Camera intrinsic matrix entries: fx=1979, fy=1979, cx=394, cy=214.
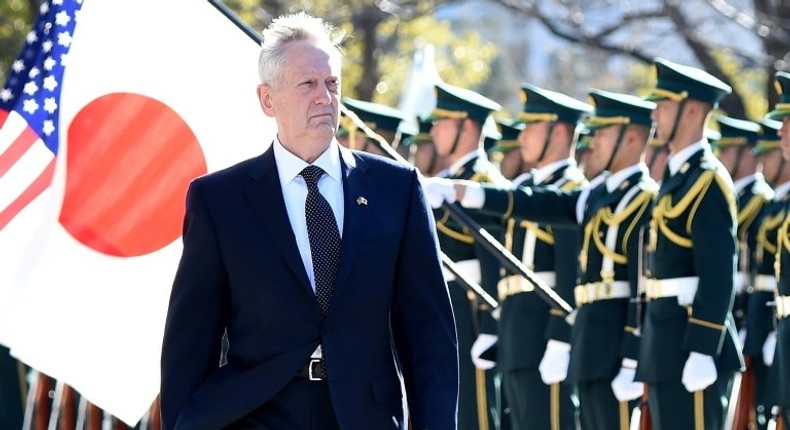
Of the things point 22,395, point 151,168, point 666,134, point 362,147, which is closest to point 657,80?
point 666,134

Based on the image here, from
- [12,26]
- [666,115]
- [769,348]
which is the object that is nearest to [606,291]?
[666,115]

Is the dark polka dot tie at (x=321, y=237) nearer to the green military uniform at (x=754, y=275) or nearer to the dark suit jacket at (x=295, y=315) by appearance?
the dark suit jacket at (x=295, y=315)

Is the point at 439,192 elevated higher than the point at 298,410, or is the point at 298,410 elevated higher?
the point at 439,192

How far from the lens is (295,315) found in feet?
15.8

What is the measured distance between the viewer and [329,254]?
4883 millimetres

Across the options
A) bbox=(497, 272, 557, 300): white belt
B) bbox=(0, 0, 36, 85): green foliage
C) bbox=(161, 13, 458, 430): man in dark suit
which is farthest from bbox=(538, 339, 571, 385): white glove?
bbox=(0, 0, 36, 85): green foliage

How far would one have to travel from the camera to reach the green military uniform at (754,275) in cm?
991

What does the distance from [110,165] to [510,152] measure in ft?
14.2

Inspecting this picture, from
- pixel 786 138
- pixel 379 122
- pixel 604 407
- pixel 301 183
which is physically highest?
pixel 379 122

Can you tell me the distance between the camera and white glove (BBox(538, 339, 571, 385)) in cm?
896

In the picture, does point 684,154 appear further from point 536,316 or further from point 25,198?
point 25,198

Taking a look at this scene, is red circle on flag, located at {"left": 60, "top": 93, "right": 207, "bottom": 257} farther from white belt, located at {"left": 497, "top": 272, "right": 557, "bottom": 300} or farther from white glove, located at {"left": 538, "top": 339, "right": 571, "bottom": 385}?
white belt, located at {"left": 497, "top": 272, "right": 557, "bottom": 300}

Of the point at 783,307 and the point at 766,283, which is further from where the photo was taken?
the point at 766,283

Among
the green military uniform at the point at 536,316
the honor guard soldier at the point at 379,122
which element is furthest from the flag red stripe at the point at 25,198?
the honor guard soldier at the point at 379,122
